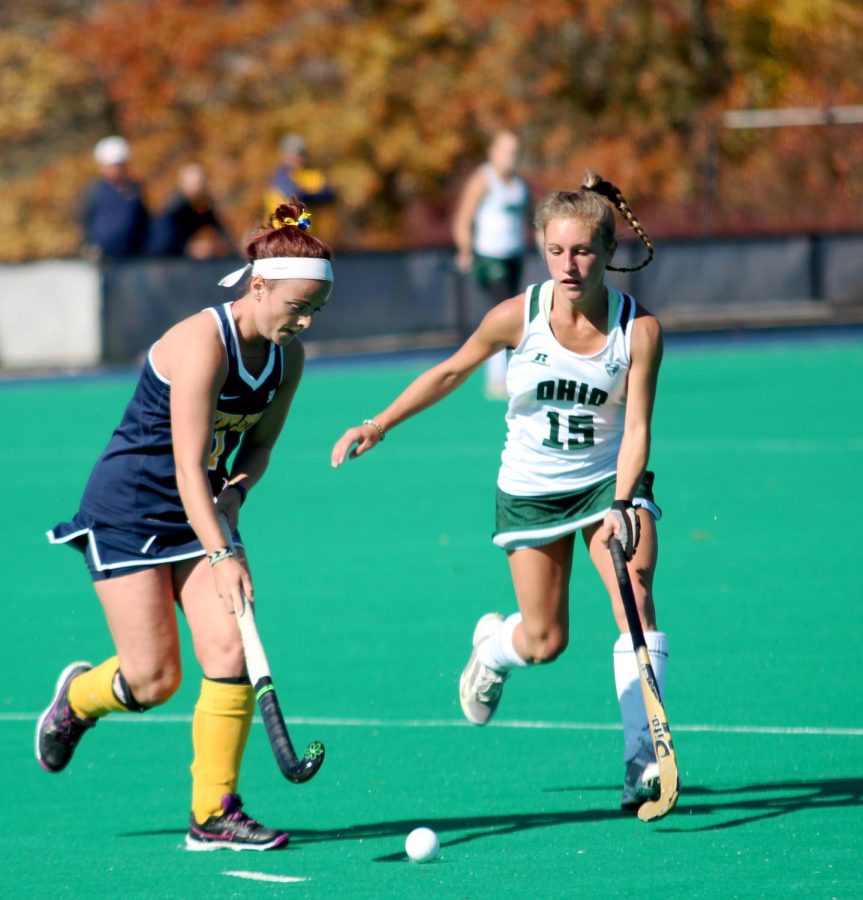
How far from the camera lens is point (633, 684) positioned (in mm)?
5520

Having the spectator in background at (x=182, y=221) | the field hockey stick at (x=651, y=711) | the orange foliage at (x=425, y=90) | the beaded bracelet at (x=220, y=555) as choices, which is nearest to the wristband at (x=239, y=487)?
the beaded bracelet at (x=220, y=555)

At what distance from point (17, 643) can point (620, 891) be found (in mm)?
4018

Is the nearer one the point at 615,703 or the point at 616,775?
the point at 616,775

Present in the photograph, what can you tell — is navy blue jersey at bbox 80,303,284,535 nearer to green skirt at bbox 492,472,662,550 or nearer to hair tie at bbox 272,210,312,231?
hair tie at bbox 272,210,312,231

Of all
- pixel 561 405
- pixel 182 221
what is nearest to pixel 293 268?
pixel 561 405

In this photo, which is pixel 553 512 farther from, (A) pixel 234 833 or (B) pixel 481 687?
(A) pixel 234 833

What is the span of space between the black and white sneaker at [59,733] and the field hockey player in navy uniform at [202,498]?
206 millimetres

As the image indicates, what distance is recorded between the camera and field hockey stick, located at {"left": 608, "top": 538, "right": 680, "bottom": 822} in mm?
5070

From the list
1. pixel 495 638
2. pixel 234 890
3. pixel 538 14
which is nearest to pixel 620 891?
pixel 234 890

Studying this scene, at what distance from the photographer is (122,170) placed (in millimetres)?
19641

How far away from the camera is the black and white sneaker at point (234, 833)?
201 inches

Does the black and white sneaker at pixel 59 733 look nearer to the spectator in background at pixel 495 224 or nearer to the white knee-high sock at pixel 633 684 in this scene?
the white knee-high sock at pixel 633 684

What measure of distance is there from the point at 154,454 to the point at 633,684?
153 cm

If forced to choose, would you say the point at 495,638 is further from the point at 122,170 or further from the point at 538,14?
the point at 538,14
